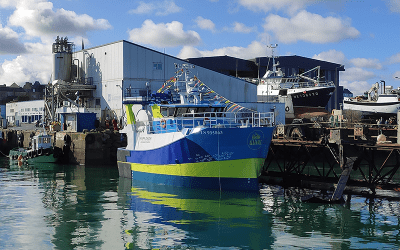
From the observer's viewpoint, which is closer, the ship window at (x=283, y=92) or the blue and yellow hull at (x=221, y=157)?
the blue and yellow hull at (x=221, y=157)

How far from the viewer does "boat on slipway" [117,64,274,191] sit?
73.5 feet

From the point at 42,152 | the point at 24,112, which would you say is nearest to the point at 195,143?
the point at 42,152

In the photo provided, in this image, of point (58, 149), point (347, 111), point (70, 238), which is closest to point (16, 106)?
point (58, 149)

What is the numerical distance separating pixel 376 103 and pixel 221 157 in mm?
30622

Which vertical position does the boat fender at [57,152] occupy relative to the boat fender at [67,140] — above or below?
below

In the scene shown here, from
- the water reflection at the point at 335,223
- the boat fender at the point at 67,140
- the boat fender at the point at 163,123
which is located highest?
the boat fender at the point at 163,123

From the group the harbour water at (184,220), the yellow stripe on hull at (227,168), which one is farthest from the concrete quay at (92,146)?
the yellow stripe on hull at (227,168)

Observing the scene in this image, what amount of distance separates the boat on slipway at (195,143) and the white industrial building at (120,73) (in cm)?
1351

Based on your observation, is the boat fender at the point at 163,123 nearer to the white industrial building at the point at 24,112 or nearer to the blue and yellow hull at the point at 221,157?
the blue and yellow hull at the point at 221,157

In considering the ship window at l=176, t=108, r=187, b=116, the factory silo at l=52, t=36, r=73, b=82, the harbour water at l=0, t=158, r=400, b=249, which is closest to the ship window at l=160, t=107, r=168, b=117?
the ship window at l=176, t=108, r=187, b=116

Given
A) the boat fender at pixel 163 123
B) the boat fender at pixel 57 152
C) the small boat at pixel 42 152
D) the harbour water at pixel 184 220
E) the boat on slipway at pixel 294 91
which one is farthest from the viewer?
the boat on slipway at pixel 294 91

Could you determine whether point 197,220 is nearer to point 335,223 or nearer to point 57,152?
point 335,223

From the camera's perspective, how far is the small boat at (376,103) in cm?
4612

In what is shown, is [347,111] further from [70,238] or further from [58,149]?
[70,238]
